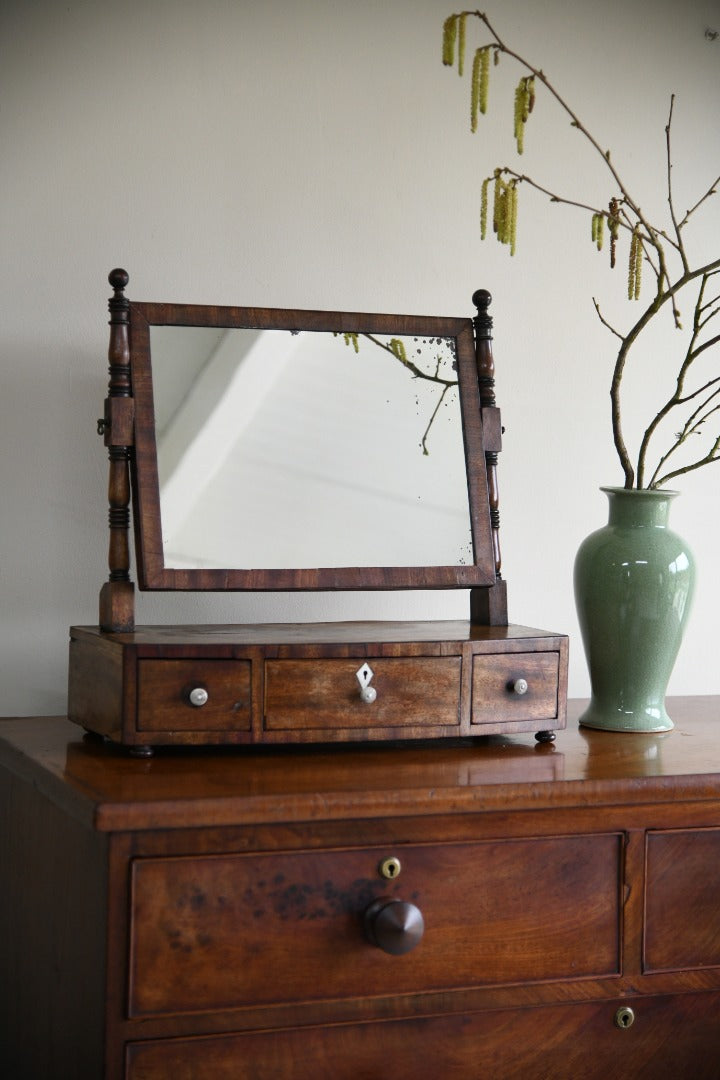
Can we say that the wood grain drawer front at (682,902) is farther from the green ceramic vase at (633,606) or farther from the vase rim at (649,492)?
the vase rim at (649,492)

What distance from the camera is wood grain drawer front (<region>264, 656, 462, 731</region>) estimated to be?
141 cm

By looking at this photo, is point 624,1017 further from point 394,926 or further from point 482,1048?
point 394,926

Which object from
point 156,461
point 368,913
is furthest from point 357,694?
point 156,461

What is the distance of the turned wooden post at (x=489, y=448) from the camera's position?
1.67 m

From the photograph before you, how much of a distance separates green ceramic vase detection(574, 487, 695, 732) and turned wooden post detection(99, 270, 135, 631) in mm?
630

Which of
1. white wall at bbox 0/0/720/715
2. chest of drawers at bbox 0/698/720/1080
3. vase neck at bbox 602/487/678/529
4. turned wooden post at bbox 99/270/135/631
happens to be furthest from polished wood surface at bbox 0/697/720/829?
white wall at bbox 0/0/720/715

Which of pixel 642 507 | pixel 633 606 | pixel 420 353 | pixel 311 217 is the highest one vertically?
pixel 311 217

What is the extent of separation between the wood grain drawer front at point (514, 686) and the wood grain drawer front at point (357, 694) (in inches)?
1.3

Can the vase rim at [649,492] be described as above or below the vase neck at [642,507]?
above

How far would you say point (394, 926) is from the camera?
1.24 m

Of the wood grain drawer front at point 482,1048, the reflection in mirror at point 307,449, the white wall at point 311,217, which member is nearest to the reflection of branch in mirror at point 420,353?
the reflection in mirror at point 307,449

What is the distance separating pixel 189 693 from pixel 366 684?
21cm

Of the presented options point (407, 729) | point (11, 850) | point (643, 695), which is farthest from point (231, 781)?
point (643, 695)

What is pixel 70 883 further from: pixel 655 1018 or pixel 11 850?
pixel 655 1018
